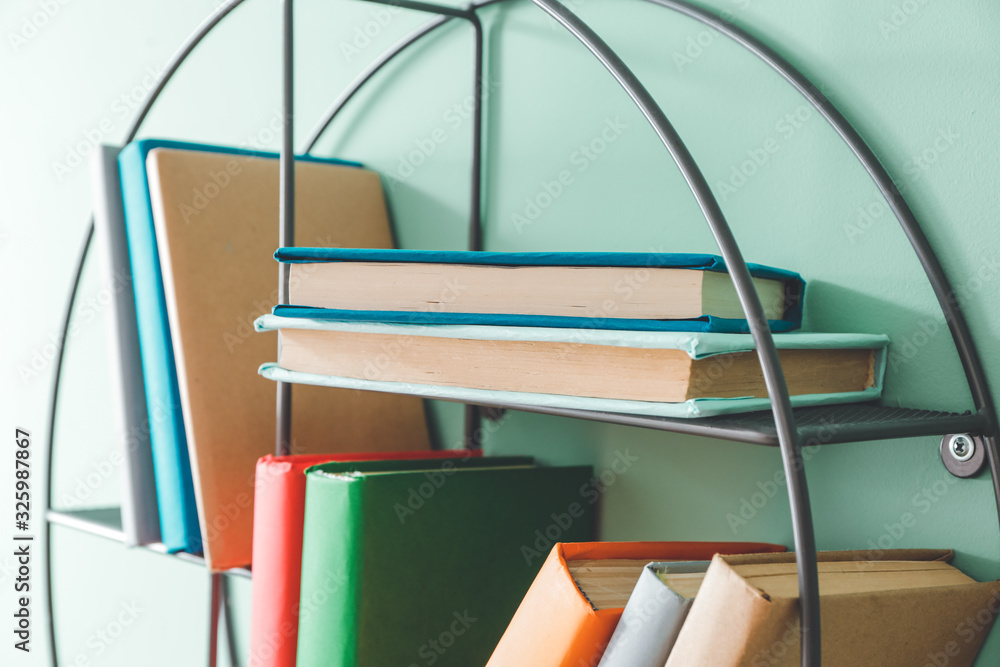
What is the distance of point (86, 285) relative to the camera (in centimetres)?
149

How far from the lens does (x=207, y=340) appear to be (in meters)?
0.85

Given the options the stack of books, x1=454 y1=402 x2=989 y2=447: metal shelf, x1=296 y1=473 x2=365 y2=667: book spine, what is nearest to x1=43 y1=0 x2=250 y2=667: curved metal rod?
the stack of books

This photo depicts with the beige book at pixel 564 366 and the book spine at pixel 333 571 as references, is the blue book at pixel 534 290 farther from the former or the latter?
the book spine at pixel 333 571

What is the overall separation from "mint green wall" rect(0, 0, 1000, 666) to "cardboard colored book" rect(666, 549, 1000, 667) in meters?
0.04

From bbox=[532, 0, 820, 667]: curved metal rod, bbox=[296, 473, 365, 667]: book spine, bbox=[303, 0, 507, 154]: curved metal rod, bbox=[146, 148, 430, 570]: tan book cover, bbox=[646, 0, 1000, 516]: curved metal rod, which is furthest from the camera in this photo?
bbox=[303, 0, 507, 154]: curved metal rod

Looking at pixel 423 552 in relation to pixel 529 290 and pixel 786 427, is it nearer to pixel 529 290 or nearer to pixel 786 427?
pixel 529 290

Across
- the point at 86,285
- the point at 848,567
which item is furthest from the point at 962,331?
the point at 86,285

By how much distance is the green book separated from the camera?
683 mm

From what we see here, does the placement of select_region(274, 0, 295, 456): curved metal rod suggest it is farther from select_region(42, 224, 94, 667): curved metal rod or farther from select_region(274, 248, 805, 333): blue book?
select_region(42, 224, 94, 667): curved metal rod

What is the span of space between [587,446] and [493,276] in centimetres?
28

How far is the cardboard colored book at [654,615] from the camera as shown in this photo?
1.65 ft

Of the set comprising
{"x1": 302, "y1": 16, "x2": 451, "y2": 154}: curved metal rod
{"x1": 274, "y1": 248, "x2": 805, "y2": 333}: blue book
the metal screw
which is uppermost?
{"x1": 302, "y1": 16, "x2": 451, "y2": 154}: curved metal rod

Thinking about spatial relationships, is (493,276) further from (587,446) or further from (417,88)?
(417,88)

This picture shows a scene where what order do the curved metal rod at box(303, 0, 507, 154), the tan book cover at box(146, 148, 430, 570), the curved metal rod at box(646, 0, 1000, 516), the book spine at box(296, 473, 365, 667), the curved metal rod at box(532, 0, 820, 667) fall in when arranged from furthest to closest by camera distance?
the curved metal rod at box(303, 0, 507, 154) → the tan book cover at box(146, 148, 430, 570) → the book spine at box(296, 473, 365, 667) → the curved metal rod at box(646, 0, 1000, 516) → the curved metal rod at box(532, 0, 820, 667)
